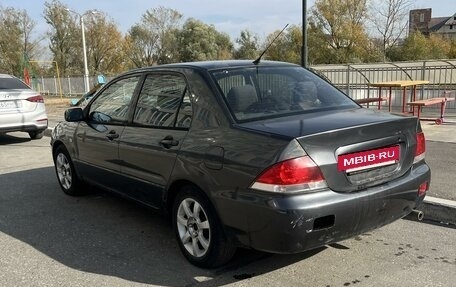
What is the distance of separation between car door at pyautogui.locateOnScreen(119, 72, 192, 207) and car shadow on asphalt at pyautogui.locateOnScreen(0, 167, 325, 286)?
0.46 metres

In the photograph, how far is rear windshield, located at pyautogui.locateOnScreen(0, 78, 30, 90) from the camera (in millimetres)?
10695

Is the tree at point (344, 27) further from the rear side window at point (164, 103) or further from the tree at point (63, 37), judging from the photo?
the rear side window at point (164, 103)

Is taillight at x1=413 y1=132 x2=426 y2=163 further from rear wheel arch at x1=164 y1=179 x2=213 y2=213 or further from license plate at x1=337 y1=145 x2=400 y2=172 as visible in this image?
rear wheel arch at x1=164 y1=179 x2=213 y2=213

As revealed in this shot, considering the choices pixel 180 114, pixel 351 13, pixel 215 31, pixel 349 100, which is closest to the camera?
pixel 180 114

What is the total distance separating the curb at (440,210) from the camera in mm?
4766

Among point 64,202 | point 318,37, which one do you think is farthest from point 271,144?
point 318,37

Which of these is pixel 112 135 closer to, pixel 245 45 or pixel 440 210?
pixel 440 210

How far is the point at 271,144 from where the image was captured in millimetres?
3178

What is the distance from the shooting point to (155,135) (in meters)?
4.20

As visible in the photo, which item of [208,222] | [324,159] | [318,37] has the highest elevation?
[318,37]

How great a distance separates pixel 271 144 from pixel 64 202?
3.67 meters

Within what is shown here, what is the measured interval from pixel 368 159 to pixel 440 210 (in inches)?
76.7

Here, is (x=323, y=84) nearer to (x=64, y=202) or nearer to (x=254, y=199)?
(x=254, y=199)

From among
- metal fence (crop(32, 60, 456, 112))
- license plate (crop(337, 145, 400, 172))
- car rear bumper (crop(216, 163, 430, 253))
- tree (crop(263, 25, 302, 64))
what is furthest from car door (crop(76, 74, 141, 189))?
tree (crop(263, 25, 302, 64))
